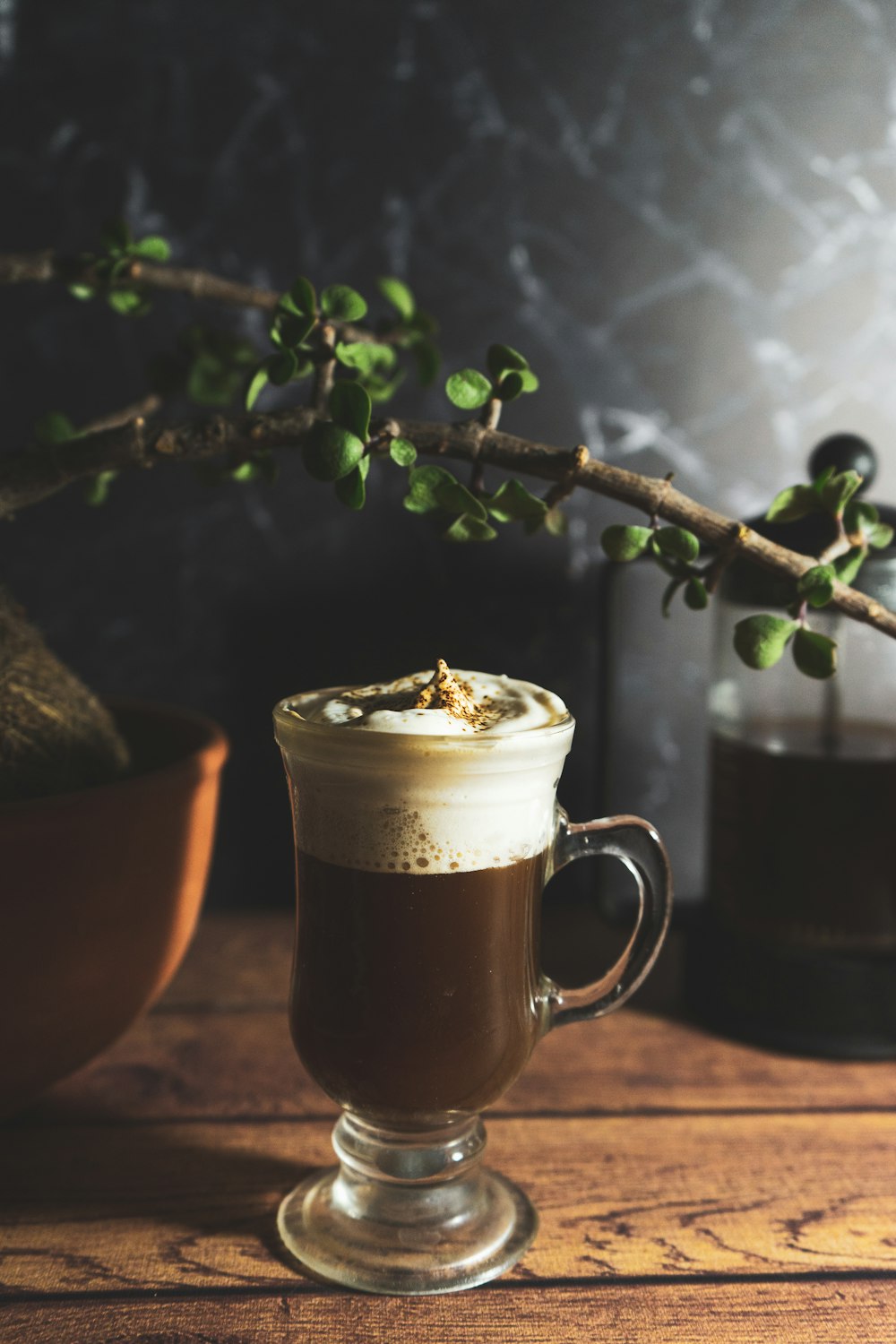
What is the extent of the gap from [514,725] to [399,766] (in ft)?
0.21

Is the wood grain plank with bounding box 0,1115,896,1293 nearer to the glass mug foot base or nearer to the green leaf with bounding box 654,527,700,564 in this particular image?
the glass mug foot base

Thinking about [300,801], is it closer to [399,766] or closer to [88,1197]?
[399,766]

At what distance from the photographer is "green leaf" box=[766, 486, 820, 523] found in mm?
682

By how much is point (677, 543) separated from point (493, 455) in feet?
0.38

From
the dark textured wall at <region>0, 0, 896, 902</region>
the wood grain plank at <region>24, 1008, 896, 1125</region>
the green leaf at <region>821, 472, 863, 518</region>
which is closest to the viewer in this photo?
the green leaf at <region>821, 472, 863, 518</region>

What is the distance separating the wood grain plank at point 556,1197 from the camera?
2.02ft

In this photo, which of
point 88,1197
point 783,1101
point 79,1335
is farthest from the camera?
point 783,1101

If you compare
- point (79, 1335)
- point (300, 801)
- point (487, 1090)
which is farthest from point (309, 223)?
point (79, 1335)

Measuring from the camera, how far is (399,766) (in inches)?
22.1

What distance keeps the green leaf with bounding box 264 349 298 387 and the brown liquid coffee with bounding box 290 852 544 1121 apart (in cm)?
26

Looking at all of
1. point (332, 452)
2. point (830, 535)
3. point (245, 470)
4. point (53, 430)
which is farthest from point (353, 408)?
point (830, 535)

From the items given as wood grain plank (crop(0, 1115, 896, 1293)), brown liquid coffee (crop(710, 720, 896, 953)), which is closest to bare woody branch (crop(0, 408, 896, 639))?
brown liquid coffee (crop(710, 720, 896, 953))

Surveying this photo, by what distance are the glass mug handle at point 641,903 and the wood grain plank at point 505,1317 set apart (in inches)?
5.6

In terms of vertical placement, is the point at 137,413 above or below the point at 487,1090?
above
